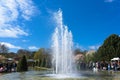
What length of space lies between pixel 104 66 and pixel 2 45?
73069 mm

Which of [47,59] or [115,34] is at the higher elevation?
[115,34]

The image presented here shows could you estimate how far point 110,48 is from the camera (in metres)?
79.5

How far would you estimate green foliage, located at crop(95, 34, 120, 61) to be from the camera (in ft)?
256

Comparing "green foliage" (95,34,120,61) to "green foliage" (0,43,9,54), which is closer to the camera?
"green foliage" (95,34,120,61)

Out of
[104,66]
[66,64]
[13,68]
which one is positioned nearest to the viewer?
[66,64]

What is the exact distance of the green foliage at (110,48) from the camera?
256 feet

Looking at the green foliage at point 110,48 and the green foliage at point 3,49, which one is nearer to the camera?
the green foliage at point 110,48

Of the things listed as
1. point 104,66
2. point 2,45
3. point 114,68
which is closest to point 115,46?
point 104,66

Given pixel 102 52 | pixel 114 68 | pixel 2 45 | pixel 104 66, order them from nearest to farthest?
1. pixel 114 68
2. pixel 104 66
3. pixel 102 52
4. pixel 2 45

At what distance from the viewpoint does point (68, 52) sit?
3819 cm

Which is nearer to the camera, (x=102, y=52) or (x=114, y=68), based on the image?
(x=114, y=68)

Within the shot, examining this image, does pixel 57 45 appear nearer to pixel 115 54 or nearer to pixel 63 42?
pixel 63 42

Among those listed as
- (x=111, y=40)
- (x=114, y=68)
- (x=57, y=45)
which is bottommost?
(x=114, y=68)

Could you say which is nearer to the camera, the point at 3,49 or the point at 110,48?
the point at 110,48
